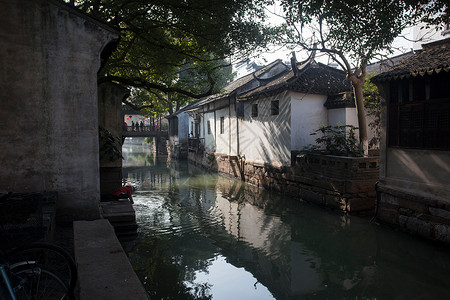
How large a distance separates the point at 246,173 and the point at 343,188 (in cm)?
738

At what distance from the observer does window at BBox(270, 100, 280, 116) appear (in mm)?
14706

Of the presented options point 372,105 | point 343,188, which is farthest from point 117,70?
point 372,105

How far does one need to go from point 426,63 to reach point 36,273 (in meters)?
8.49

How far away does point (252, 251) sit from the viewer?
7.54 m

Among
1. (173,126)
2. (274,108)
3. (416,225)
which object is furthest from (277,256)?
(173,126)

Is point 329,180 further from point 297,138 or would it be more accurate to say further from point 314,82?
point 314,82

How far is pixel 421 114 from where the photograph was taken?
7.96 meters

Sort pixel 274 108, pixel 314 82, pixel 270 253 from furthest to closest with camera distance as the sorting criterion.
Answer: pixel 274 108
pixel 314 82
pixel 270 253

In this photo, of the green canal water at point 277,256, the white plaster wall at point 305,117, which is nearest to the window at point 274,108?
the white plaster wall at point 305,117

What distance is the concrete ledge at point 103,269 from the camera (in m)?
3.01

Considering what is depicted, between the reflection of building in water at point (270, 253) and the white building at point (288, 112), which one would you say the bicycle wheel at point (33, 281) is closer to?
the reflection of building in water at point (270, 253)

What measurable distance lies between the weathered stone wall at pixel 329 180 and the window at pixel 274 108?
2.38 m

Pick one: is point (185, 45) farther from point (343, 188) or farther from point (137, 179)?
point (137, 179)

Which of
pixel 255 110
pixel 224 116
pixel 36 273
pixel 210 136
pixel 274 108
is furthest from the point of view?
pixel 210 136
